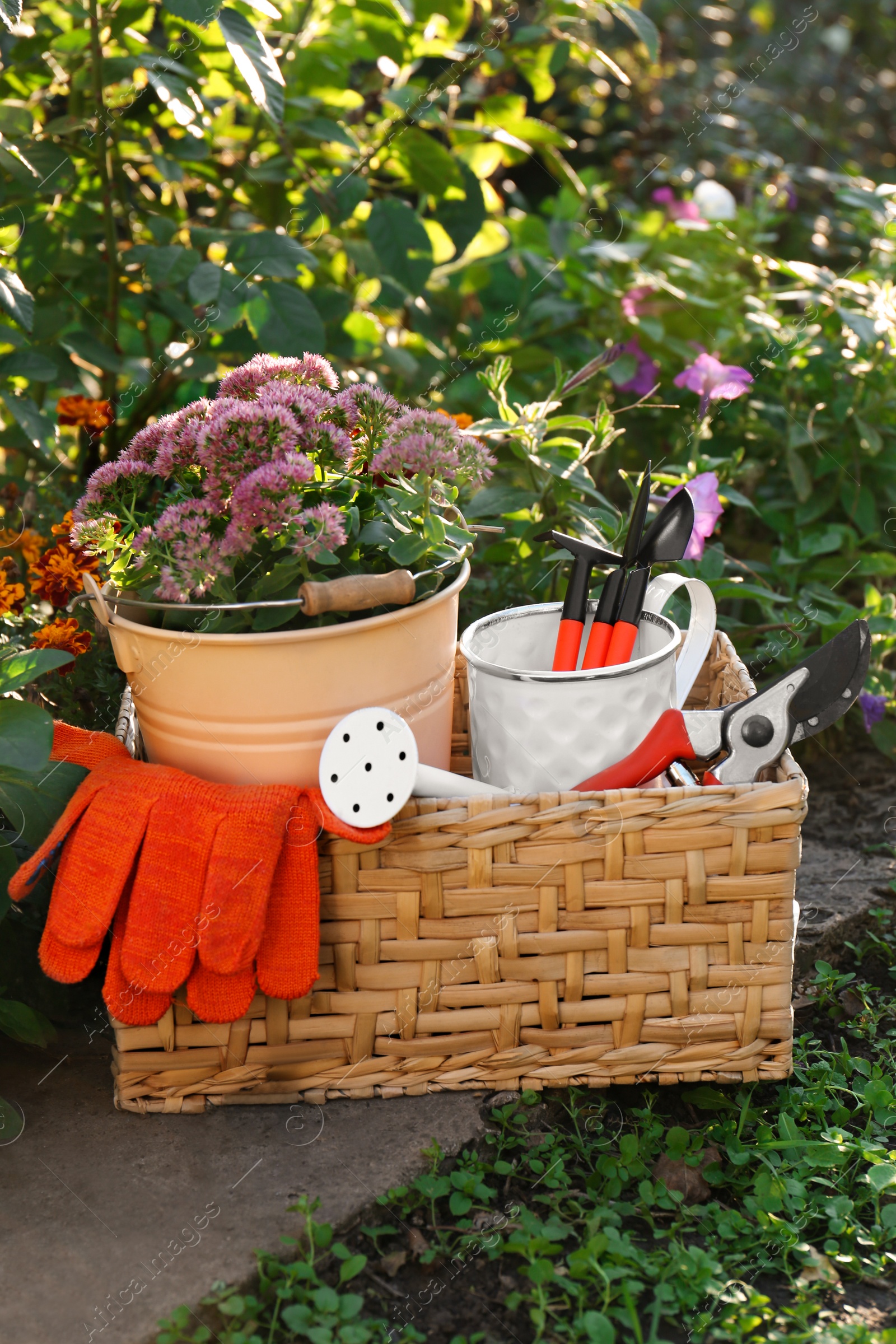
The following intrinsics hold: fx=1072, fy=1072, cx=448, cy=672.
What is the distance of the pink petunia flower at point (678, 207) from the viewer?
234 cm

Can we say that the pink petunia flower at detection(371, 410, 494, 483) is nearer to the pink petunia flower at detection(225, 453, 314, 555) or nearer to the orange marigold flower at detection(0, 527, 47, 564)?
the pink petunia flower at detection(225, 453, 314, 555)

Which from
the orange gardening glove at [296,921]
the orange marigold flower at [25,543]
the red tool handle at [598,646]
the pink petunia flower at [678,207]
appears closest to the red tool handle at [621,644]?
the red tool handle at [598,646]

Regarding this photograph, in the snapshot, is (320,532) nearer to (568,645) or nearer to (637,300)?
(568,645)

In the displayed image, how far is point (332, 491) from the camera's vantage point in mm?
932

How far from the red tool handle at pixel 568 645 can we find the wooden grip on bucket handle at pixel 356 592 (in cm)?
17

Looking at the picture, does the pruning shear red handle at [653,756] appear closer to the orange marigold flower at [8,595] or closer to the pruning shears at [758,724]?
the pruning shears at [758,724]

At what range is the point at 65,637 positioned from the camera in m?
1.11

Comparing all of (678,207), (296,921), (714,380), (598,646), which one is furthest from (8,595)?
(678,207)

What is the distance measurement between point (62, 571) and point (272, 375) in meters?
0.33

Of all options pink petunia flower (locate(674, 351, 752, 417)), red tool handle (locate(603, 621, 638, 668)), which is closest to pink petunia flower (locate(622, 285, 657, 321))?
pink petunia flower (locate(674, 351, 752, 417))

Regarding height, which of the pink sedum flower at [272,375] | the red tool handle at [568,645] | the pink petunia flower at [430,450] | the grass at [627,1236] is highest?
the pink sedum flower at [272,375]

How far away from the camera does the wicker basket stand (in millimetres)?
852

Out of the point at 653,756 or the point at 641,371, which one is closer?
the point at 653,756

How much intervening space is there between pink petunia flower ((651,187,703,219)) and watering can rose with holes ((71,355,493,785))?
1682 millimetres
